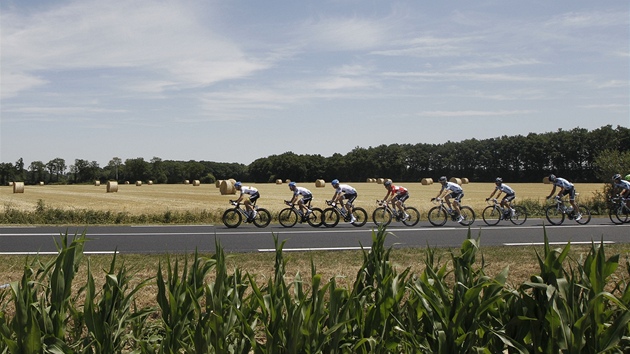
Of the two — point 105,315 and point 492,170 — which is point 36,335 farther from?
point 492,170

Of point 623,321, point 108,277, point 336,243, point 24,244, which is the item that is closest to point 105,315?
point 108,277

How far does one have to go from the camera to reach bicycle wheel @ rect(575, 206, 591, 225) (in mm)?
20722

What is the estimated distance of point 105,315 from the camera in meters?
3.19

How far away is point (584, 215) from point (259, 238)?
1329 cm

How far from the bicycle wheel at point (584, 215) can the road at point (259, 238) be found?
1538 millimetres

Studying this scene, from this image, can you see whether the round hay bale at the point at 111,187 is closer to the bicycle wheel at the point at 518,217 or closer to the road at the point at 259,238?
the road at the point at 259,238

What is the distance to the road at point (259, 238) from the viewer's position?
42.0ft

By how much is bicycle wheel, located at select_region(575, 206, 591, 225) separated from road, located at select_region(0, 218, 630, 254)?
1.54 m

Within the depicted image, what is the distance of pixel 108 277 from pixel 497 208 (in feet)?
64.8

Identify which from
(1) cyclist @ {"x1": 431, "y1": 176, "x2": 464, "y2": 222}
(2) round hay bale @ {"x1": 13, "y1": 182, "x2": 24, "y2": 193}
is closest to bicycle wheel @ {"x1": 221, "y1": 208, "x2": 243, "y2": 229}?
(1) cyclist @ {"x1": 431, "y1": 176, "x2": 464, "y2": 222}

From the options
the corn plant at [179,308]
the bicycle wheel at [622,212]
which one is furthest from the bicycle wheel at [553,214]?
the corn plant at [179,308]

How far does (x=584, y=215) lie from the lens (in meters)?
21.4

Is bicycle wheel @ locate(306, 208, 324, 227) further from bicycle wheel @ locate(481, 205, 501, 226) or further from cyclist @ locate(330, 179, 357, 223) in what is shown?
bicycle wheel @ locate(481, 205, 501, 226)

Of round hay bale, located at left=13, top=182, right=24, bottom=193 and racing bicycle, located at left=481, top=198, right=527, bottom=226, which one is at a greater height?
round hay bale, located at left=13, top=182, right=24, bottom=193
